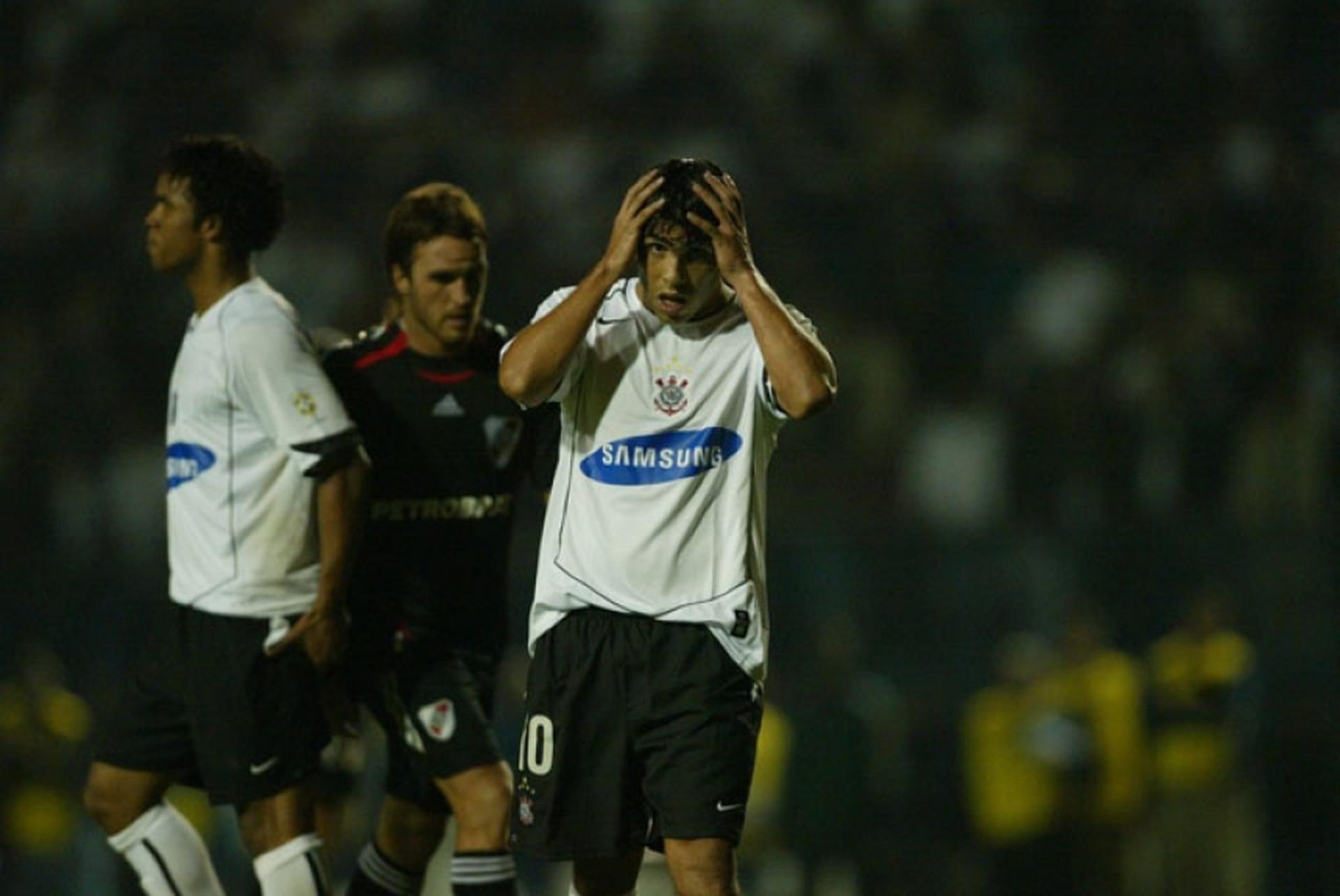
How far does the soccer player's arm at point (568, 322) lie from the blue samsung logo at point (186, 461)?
1.02 meters

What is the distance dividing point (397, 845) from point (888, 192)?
6732 mm

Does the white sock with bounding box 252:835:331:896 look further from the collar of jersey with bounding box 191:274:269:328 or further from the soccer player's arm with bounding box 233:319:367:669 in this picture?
the collar of jersey with bounding box 191:274:269:328

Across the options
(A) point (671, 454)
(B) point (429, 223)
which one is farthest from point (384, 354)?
(A) point (671, 454)

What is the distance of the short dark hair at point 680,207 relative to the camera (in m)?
3.77

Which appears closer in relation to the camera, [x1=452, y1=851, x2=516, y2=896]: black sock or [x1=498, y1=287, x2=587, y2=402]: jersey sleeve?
[x1=498, y1=287, x2=587, y2=402]: jersey sleeve

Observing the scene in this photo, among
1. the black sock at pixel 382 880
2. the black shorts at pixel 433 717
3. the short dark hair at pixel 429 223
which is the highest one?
the short dark hair at pixel 429 223

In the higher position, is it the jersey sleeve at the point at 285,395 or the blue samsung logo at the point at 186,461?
the jersey sleeve at the point at 285,395

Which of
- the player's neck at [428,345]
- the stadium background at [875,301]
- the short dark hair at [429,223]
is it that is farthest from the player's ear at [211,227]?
the stadium background at [875,301]

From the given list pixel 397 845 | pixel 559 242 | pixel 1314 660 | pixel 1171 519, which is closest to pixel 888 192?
pixel 559 242

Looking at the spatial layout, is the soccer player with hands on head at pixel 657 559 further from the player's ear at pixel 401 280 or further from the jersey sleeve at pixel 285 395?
the player's ear at pixel 401 280

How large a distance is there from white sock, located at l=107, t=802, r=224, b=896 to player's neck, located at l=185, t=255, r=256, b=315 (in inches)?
50.8

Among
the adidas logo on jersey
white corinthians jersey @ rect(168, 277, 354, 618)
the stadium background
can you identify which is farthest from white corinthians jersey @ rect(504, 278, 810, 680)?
the stadium background

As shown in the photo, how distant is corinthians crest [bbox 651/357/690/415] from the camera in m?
3.94

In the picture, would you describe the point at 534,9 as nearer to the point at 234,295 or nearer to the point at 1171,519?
the point at 1171,519
